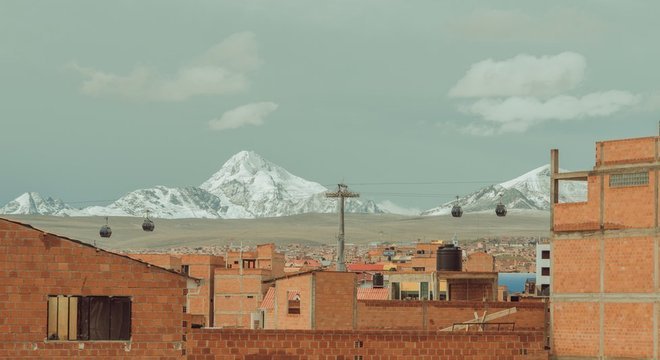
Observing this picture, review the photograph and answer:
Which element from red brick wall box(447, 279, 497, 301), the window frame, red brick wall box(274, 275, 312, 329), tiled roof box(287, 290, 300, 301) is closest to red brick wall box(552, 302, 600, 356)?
red brick wall box(274, 275, 312, 329)

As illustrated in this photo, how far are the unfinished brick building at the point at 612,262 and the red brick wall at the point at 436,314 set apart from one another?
2253 mm

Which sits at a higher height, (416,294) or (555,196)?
(555,196)

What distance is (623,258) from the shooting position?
52.5 meters

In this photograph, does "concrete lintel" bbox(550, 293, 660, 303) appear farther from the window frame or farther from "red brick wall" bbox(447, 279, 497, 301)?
the window frame

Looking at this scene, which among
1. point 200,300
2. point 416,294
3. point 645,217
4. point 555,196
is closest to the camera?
point 645,217

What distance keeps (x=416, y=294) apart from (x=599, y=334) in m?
28.4

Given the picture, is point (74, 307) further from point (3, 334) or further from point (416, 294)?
point (416, 294)

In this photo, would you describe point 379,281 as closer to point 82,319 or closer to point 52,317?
point 82,319

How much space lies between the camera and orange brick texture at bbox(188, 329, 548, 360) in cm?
3189

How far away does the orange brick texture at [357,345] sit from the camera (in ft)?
105

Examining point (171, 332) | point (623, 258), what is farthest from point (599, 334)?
point (171, 332)

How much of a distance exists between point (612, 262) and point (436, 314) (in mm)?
8250

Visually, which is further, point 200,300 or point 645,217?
point 200,300

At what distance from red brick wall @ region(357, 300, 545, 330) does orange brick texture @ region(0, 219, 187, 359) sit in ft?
81.3
